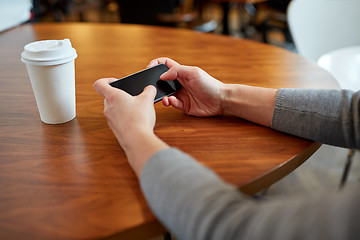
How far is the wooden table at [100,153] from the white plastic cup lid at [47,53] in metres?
0.14

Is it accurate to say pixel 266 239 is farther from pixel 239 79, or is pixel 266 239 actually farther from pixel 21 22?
pixel 21 22

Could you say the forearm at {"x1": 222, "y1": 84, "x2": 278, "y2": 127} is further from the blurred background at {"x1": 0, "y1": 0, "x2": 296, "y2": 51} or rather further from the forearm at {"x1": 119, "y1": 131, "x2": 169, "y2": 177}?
the blurred background at {"x1": 0, "y1": 0, "x2": 296, "y2": 51}

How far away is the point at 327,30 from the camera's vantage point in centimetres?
138

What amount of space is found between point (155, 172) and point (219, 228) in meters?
0.12

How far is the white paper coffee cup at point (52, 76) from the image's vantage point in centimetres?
54

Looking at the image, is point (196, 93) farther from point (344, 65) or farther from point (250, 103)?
point (344, 65)

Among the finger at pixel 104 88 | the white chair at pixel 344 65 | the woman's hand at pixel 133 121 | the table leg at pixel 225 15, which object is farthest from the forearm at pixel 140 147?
the table leg at pixel 225 15

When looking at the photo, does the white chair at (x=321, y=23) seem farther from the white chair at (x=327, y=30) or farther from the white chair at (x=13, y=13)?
the white chair at (x=13, y=13)

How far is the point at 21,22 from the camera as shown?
4.91ft

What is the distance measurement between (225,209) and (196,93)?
353mm

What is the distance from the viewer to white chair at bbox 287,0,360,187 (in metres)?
1.29

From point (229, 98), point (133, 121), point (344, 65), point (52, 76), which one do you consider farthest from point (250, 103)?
point (344, 65)

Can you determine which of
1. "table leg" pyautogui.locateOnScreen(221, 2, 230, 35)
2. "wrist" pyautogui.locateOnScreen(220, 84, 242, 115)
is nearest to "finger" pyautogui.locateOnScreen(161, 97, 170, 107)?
"wrist" pyautogui.locateOnScreen(220, 84, 242, 115)

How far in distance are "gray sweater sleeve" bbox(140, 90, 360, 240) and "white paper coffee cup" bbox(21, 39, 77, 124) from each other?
0.27m
